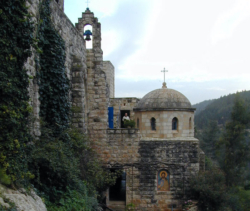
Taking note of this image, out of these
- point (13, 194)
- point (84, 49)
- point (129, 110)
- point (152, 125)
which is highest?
point (84, 49)

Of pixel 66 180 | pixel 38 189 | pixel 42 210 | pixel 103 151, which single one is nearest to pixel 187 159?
pixel 103 151

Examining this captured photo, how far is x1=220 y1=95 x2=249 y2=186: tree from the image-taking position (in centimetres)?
3056

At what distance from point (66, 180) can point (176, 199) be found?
7180 mm

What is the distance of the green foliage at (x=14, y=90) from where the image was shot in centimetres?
529

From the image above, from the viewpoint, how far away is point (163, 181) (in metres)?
13.0

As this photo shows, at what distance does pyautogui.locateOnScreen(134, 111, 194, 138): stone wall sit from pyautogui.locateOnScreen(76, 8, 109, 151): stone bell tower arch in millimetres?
2359

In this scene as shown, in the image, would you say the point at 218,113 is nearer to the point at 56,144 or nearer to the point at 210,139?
the point at 210,139

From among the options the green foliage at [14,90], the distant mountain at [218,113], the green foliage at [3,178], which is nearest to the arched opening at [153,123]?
the green foliage at [14,90]

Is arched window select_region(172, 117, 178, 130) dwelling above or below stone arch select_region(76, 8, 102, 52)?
below

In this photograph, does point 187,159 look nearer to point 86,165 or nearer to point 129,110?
point 86,165

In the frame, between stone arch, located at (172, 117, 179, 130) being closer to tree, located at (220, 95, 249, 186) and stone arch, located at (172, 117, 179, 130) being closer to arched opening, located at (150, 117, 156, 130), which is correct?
arched opening, located at (150, 117, 156, 130)

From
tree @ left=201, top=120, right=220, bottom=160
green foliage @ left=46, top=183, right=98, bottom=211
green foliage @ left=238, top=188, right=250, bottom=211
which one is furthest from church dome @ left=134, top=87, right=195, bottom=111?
tree @ left=201, top=120, right=220, bottom=160

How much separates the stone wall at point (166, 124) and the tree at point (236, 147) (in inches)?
738

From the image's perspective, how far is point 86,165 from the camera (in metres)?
10.8
